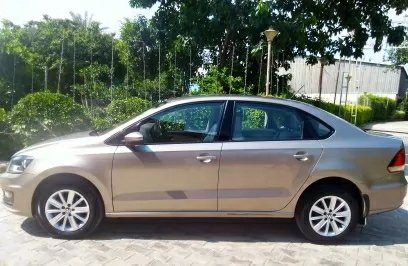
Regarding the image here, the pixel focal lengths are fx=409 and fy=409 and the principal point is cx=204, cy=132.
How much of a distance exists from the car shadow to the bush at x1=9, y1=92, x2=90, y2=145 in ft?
10.7

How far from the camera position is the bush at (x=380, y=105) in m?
31.6

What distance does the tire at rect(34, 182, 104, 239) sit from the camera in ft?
14.1

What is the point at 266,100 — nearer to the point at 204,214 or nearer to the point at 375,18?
the point at 204,214

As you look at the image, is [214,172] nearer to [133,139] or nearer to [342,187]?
[133,139]

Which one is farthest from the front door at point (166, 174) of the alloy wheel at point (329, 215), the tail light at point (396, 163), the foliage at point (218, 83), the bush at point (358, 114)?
the bush at point (358, 114)

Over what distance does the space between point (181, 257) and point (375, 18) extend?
11.6m

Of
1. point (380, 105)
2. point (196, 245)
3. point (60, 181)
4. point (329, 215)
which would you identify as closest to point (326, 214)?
point (329, 215)

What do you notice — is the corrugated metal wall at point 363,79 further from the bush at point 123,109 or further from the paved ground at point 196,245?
the paved ground at point 196,245

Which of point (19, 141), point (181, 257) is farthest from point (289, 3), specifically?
point (181, 257)

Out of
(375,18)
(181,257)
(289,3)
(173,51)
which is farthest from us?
(173,51)

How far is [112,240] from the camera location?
4.39 meters

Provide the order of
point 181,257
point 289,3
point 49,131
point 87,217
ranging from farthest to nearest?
point 289,3
point 49,131
point 87,217
point 181,257

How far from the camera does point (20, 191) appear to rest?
4.30 metres

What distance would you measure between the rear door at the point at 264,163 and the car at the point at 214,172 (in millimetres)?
11
